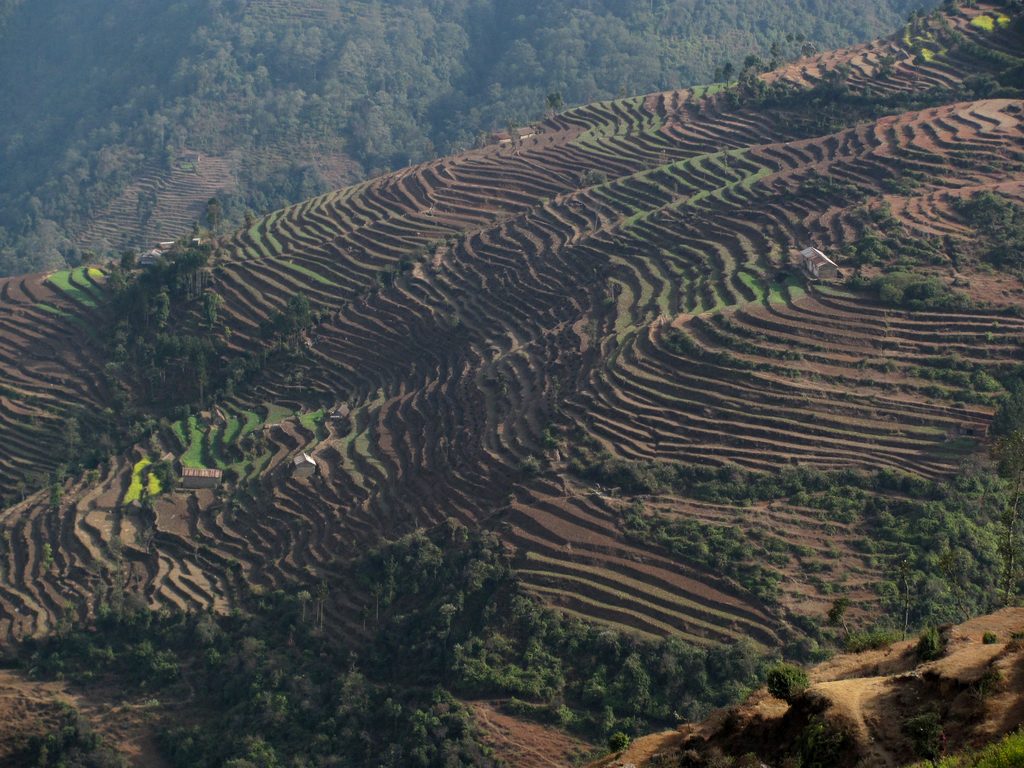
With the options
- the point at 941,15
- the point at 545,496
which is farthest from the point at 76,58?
the point at 545,496

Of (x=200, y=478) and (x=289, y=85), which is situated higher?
(x=200, y=478)

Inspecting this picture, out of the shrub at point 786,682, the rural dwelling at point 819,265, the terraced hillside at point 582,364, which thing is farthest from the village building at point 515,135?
the shrub at point 786,682

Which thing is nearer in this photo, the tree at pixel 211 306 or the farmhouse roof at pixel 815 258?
the farmhouse roof at pixel 815 258

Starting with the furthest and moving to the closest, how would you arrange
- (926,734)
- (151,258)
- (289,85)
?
(289,85)
(151,258)
(926,734)

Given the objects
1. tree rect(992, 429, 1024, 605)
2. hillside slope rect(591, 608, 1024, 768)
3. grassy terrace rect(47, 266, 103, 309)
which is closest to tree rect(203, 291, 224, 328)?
grassy terrace rect(47, 266, 103, 309)

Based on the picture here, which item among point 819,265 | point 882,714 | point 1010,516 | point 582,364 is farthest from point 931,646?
point 819,265

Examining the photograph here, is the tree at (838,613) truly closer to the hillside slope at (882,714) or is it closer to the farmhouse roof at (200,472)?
the hillside slope at (882,714)

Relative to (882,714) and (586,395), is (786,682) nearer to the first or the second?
(882,714)
